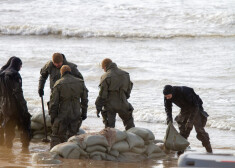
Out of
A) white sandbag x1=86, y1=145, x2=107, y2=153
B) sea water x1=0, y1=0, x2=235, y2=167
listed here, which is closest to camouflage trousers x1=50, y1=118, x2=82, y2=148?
white sandbag x1=86, y1=145, x2=107, y2=153

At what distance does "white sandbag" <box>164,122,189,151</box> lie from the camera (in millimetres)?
10500

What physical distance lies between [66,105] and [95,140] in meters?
0.81

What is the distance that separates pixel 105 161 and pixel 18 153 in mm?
1588

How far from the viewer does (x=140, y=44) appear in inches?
1035

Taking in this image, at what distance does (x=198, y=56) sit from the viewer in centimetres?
2316

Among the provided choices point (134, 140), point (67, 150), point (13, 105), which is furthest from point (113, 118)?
point (13, 105)

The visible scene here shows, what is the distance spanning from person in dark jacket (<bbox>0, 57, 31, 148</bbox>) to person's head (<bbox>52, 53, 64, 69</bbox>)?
1.81 ft

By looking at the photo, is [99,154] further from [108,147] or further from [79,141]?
[79,141]

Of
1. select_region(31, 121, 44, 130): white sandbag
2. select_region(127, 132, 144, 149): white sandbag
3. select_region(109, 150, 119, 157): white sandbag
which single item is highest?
select_region(127, 132, 144, 149): white sandbag

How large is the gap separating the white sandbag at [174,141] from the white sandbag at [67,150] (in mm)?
1609

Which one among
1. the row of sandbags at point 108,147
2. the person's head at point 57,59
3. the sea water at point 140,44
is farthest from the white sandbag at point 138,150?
the sea water at point 140,44

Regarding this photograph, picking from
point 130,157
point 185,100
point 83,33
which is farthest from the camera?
point 83,33

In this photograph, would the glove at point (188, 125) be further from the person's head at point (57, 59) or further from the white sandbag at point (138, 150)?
the person's head at point (57, 59)

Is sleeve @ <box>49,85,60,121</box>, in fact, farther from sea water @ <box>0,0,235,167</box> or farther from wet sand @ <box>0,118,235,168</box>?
sea water @ <box>0,0,235,167</box>
